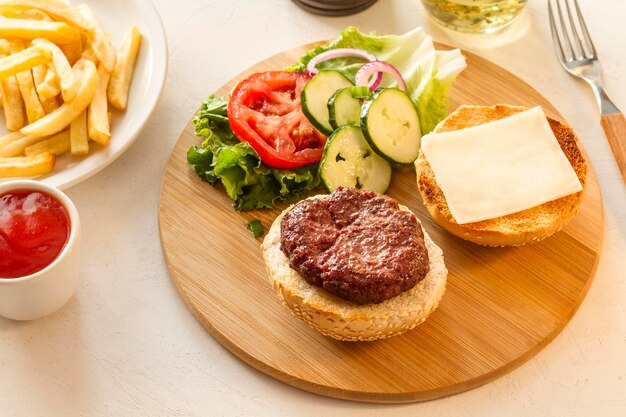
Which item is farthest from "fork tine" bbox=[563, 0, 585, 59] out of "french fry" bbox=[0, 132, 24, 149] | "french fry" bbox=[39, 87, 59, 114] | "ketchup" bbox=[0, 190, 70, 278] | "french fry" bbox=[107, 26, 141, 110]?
"french fry" bbox=[0, 132, 24, 149]

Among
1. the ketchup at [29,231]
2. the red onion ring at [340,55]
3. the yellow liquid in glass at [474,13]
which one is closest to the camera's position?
the ketchup at [29,231]

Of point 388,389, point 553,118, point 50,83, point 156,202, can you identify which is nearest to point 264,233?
point 156,202

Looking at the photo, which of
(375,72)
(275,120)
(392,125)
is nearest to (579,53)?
(375,72)

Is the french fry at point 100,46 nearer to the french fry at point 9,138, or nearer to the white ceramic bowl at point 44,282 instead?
the french fry at point 9,138

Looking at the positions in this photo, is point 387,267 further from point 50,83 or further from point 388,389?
point 50,83

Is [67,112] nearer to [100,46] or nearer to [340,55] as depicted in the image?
[100,46]

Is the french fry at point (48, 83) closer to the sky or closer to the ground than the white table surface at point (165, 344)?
closer to the sky

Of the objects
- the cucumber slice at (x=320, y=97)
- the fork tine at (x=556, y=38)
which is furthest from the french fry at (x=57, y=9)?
the fork tine at (x=556, y=38)
